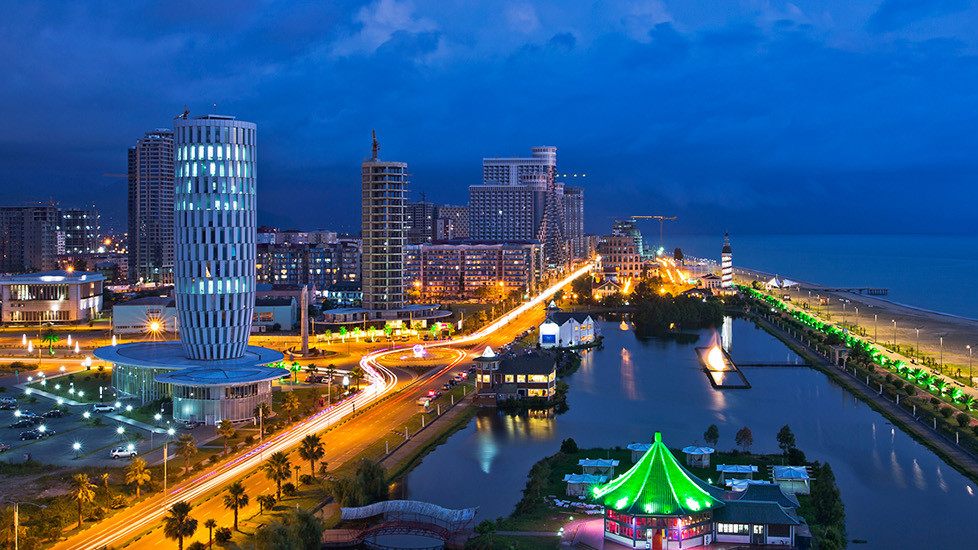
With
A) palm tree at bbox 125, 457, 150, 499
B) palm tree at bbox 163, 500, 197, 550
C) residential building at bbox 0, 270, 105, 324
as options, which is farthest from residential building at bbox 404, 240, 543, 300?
palm tree at bbox 163, 500, 197, 550

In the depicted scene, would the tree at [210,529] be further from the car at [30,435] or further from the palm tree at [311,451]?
the car at [30,435]

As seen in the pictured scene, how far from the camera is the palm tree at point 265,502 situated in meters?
40.2

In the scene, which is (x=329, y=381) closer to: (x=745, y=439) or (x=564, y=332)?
(x=745, y=439)

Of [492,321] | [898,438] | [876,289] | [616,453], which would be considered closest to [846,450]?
[898,438]

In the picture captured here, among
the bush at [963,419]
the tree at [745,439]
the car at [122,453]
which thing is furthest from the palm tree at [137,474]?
the bush at [963,419]

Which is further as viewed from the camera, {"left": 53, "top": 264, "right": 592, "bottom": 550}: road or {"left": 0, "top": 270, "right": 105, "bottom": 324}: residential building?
{"left": 0, "top": 270, "right": 105, "bottom": 324}: residential building

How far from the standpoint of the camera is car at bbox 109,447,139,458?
48.5 m

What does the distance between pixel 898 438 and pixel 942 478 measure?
28.9 feet

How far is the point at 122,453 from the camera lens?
48.8m

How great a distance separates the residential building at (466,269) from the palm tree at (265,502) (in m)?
108

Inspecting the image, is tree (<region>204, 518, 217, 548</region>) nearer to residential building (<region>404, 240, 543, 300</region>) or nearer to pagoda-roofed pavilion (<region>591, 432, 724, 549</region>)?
pagoda-roofed pavilion (<region>591, 432, 724, 549</region>)

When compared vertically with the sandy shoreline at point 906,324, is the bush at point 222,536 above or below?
below

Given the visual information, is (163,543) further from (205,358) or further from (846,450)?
(846,450)

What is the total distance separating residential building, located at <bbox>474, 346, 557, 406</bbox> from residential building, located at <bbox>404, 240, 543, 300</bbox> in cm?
8124
